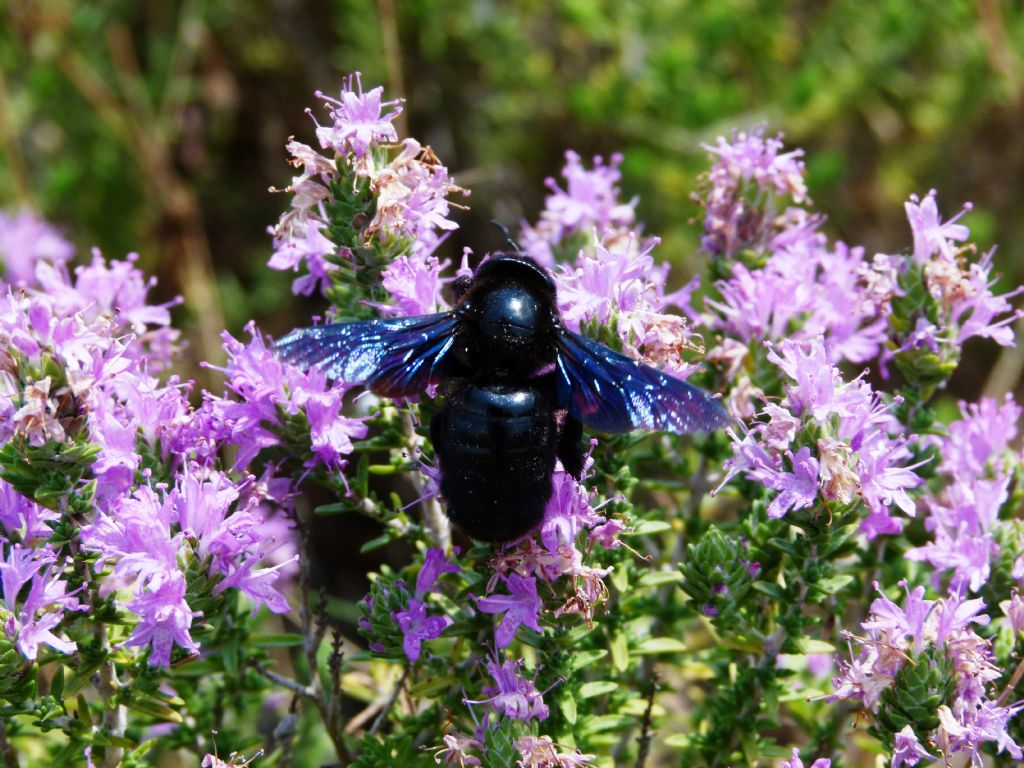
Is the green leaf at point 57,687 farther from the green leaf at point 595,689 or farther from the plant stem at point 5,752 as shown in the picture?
the green leaf at point 595,689

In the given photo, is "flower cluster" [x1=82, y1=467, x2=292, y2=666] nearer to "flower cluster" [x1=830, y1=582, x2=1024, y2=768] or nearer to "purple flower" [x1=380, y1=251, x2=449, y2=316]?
"purple flower" [x1=380, y1=251, x2=449, y2=316]

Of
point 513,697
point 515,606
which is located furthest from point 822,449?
point 513,697

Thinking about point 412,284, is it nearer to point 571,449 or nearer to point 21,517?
point 571,449

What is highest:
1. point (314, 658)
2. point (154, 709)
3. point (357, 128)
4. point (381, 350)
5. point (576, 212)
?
point (576, 212)

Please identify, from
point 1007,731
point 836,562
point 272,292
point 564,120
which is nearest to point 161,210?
point 272,292

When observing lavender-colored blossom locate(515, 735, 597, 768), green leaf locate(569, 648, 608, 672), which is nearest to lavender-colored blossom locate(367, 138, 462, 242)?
green leaf locate(569, 648, 608, 672)

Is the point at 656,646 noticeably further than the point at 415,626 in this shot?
Yes

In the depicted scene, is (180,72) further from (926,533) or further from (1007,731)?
(1007,731)
